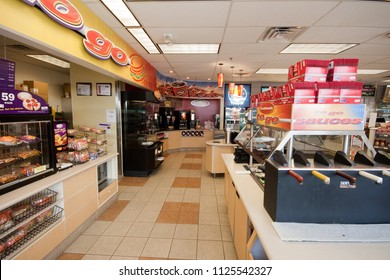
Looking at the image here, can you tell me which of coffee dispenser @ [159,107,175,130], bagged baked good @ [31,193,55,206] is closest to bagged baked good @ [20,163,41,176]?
bagged baked good @ [31,193,55,206]

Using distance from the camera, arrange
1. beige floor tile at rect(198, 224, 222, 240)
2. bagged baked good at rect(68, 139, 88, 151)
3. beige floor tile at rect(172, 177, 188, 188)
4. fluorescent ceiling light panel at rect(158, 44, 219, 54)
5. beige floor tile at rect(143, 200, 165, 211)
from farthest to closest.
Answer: beige floor tile at rect(172, 177, 188, 188) → fluorescent ceiling light panel at rect(158, 44, 219, 54) → beige floor tile at rect(143, 200, 165, 211) → bagged baked good at rect(68, 139, 88, 151) → beige floor tile at rect(198, 224, 222, 240)

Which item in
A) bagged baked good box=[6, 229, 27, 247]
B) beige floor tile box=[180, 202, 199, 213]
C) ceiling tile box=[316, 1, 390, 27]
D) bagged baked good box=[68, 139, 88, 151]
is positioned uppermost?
ceiling tile box=[316, 1, 390, 27]

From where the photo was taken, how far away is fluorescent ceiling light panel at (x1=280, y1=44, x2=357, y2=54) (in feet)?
13.7

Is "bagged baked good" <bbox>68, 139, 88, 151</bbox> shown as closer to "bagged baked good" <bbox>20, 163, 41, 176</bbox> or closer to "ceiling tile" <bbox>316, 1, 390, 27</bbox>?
"bagged baked good" <bbox>20, 163, 41, 176</bbox>

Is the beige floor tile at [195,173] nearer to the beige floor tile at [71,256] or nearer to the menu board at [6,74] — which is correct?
the beige floor tile at [71,256]

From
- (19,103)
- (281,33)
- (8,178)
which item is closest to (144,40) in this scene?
(281,33)

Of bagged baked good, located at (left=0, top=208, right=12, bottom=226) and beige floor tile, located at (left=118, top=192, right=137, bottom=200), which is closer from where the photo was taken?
bagged baked good, located at (left=0, top=208, right=12, bottom=226)

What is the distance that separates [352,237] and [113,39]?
4.05 metres

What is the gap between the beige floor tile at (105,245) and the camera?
2.45 meters

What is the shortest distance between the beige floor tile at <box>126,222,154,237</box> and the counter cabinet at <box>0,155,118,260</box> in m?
0.66

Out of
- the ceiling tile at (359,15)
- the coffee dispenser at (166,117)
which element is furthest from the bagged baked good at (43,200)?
the coffee dispenser at (166,117)

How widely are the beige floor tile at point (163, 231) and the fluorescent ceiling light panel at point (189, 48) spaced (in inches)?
136
